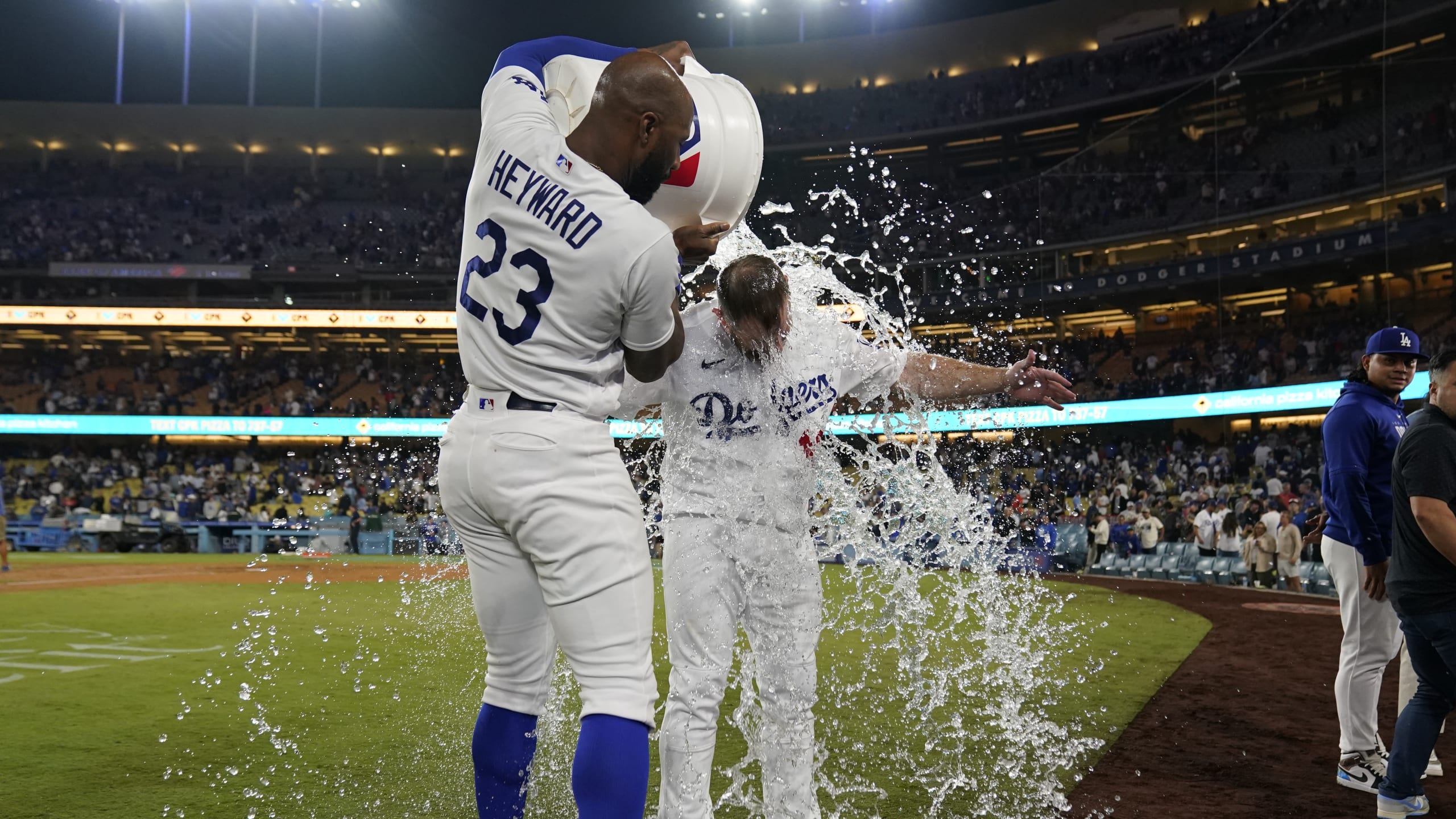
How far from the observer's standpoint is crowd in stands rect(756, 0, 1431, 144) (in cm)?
3338

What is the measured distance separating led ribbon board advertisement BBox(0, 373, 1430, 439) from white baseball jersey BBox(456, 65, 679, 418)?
6.95 ft

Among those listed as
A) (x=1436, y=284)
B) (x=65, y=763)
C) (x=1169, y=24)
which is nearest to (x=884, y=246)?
(x=1436, y=284)

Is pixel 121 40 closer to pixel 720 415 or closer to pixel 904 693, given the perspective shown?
pixel 904 693

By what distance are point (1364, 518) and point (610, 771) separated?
4.00 meters

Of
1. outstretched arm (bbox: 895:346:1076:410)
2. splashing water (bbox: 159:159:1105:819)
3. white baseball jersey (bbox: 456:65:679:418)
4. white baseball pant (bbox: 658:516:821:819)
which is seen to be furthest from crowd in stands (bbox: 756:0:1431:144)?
white baseball jersey (bbox: 456:65:679:418)

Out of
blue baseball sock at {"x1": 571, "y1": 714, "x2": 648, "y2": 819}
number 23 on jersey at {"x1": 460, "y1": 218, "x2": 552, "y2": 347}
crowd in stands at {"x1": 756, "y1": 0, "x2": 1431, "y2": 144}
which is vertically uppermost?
crowd in stands at {"x1": 756, "y1": 0, "x2": 1431, "y2": 144}

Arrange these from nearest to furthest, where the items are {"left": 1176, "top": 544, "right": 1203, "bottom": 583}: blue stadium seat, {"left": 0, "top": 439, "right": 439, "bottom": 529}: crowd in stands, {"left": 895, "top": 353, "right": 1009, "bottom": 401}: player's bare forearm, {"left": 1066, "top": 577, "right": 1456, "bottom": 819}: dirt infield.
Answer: {"left": 895, "top": 353, "right": 1009, "bottom": 401}: player's bare forearm < {"left": 1066, "top": 577, "right": 1456, "bottom": 819}: dirt infield < {"left": 1176, "top": 544, "right": 1203, "bottom": 583}: blue stadium seat < {"left": 0, "top": 439, "right": 439, "bottom": 529}: crowd in stands

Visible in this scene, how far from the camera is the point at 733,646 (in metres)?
3.32

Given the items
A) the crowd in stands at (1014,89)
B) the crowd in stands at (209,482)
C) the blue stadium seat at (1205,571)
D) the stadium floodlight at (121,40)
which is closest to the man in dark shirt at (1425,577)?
the blue stadium seat at (1205,571)

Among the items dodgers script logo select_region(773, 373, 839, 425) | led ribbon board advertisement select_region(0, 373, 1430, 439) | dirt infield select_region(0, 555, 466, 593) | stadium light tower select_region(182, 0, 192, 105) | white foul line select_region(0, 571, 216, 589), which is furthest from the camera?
stadium light tower select_region(182, 0, 192, 105)

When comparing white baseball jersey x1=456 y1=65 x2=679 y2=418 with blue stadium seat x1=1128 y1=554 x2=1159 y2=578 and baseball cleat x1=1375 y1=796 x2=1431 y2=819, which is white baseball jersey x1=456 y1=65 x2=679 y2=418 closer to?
baseball cleat x1=1375 y1=796 x2=1431 y2=819

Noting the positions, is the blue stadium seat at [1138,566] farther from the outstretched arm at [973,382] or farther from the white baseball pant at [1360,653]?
the outstretched arm at [973,382]

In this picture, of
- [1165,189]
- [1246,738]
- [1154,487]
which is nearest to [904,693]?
[1246,738]

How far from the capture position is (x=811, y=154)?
1630 inches
